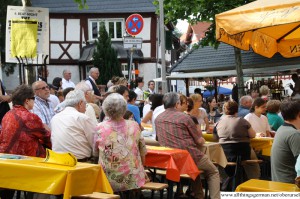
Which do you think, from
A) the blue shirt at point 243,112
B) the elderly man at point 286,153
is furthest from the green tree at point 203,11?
the elderly man at point 286,153

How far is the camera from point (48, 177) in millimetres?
6531

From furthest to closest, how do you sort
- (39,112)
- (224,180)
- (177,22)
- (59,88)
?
(177,22) < (59,88) < (224,180) < (39,112)

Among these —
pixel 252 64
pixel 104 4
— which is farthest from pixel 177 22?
pixel 104 4

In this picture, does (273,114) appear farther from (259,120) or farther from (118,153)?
(118,153)

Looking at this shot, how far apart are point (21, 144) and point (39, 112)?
1.85 meters

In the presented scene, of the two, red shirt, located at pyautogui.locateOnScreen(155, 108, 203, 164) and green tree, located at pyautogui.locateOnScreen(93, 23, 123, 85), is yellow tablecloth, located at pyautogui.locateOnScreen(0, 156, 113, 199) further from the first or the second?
green tree, located at pyautogui.locateOnScreen(93, 23, 123, 85)

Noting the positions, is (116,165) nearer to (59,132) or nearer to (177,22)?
(59,132)

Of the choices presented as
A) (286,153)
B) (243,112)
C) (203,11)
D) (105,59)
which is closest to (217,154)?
(243,112)

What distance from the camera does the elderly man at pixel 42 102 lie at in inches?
378

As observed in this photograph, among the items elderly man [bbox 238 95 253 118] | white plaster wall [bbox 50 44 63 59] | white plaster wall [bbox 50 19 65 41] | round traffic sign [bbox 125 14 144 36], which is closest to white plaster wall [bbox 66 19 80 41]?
white plaster wall [bbox 50 19 65 41]

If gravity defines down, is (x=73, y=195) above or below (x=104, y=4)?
below

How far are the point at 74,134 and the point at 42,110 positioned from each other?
6.25 ft

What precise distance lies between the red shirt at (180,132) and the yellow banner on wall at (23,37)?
305 centimetres

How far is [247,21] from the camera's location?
6.94 metres
